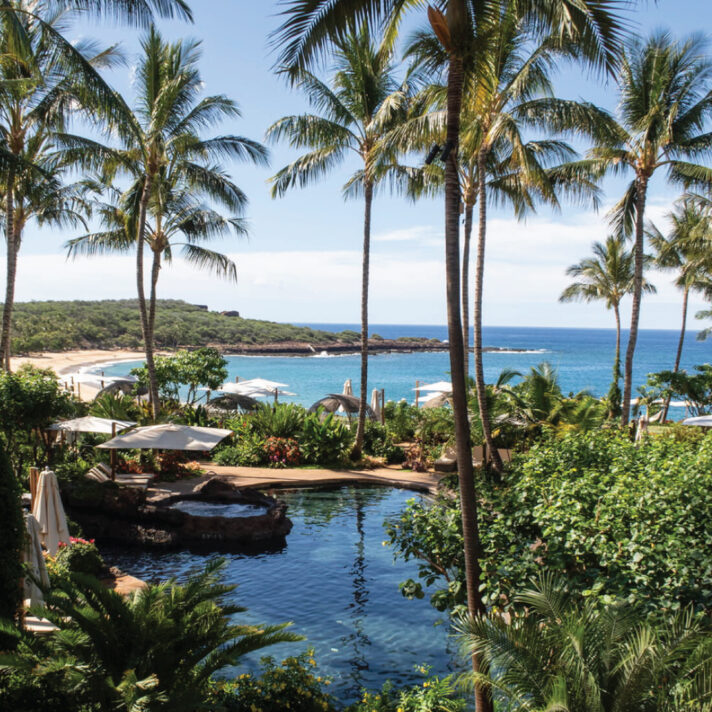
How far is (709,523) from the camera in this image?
568 centimetres

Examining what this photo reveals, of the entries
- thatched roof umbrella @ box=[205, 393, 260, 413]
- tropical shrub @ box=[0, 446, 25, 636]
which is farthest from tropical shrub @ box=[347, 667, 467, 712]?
thatched roof umbrella @ box=[205, 393, 260, 413]

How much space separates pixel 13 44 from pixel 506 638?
1100 centimetres

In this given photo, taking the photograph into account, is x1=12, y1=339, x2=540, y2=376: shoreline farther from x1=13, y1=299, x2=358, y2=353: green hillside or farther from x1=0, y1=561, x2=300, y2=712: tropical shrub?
x1=0, y1=561, x2=300, y2=712: tropical shrub

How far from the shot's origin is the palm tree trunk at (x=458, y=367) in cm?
583

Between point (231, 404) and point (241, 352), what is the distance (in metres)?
68.4

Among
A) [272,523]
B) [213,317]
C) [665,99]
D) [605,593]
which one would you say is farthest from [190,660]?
[213,317]

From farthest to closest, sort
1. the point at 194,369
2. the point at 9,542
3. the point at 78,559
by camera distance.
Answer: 1. the point at 194,369
2. the point at 78,559
3. the point at 9,542

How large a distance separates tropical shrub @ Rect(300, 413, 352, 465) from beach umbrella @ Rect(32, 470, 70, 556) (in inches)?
409

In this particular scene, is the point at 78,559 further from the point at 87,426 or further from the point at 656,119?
the point at 656,119

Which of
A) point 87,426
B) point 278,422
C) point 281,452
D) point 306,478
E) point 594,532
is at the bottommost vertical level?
point 306,478

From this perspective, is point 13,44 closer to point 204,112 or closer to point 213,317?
point 204,112

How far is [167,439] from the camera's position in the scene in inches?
574

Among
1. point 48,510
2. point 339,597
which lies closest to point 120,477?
point 48,510

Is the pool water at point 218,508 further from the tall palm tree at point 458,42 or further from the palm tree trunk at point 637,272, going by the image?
the palm tree trunk at point 637,272
